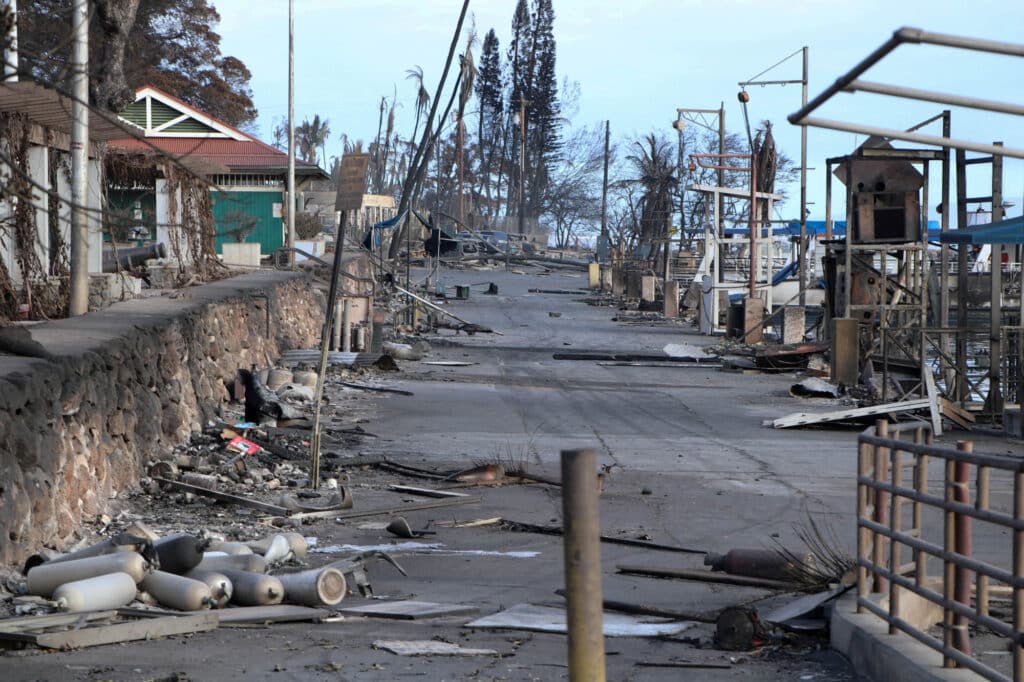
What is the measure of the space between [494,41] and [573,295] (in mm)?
49993

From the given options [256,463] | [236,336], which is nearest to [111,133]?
[236,336]

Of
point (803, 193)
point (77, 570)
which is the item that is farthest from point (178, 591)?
point (803, 193)

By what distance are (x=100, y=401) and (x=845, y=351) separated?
44.1 feet

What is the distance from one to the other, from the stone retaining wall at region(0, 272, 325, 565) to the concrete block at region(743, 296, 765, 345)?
14968 millimetres

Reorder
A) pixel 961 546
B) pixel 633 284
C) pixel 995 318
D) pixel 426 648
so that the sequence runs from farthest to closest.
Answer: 1. pixel 633 284
2. pixel 995 318
3. pixel 426 648
4. pixel 961 546

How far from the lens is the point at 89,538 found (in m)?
9.37

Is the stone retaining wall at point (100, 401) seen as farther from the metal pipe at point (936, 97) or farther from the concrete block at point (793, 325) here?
the concrete block at point (793, 325)

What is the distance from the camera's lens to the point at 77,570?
24.3ft

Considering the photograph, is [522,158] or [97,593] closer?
[97,593]

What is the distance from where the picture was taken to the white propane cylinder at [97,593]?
6980mm

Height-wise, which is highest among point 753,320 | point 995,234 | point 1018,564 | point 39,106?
point 39,106

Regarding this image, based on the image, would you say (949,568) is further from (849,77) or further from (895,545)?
(849,77)

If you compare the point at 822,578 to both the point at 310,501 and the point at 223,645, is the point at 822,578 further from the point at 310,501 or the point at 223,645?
the point at 310,501

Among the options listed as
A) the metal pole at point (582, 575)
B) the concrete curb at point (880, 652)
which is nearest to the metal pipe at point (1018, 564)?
the concrete curb at point (880, 652)
